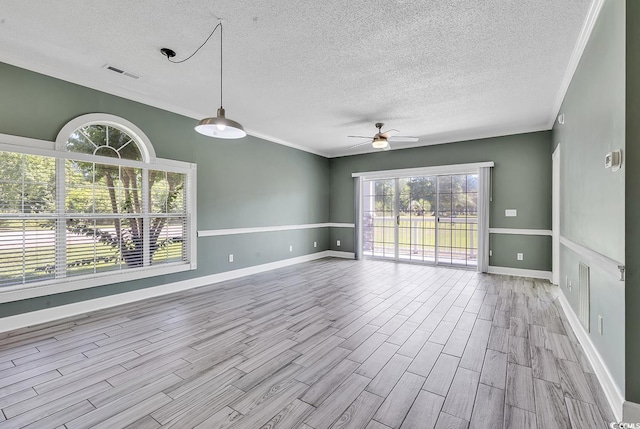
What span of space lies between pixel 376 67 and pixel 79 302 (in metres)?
4.45

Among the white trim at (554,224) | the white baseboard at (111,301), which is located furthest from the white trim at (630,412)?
the white baseboard at (111,301)

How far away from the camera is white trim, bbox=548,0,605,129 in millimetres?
2197

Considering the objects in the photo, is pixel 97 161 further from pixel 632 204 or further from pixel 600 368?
pixel 600 368

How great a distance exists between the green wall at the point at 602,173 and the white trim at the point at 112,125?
4900 millimetres

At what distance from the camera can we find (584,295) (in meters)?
2.63

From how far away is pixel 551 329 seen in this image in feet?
9.95

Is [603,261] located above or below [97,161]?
below

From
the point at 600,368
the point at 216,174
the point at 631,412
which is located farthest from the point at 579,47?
the point at 216,174

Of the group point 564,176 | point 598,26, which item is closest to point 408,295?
point 564,176

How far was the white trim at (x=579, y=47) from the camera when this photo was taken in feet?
7.21

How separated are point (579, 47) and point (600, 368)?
9.17 feet

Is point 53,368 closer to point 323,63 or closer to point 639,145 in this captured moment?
point 323,63

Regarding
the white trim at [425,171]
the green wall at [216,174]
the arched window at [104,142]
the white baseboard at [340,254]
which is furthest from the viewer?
the white baseboard at [340,254]

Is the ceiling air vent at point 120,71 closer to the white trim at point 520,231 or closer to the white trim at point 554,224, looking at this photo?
the white trim at point 554,224
